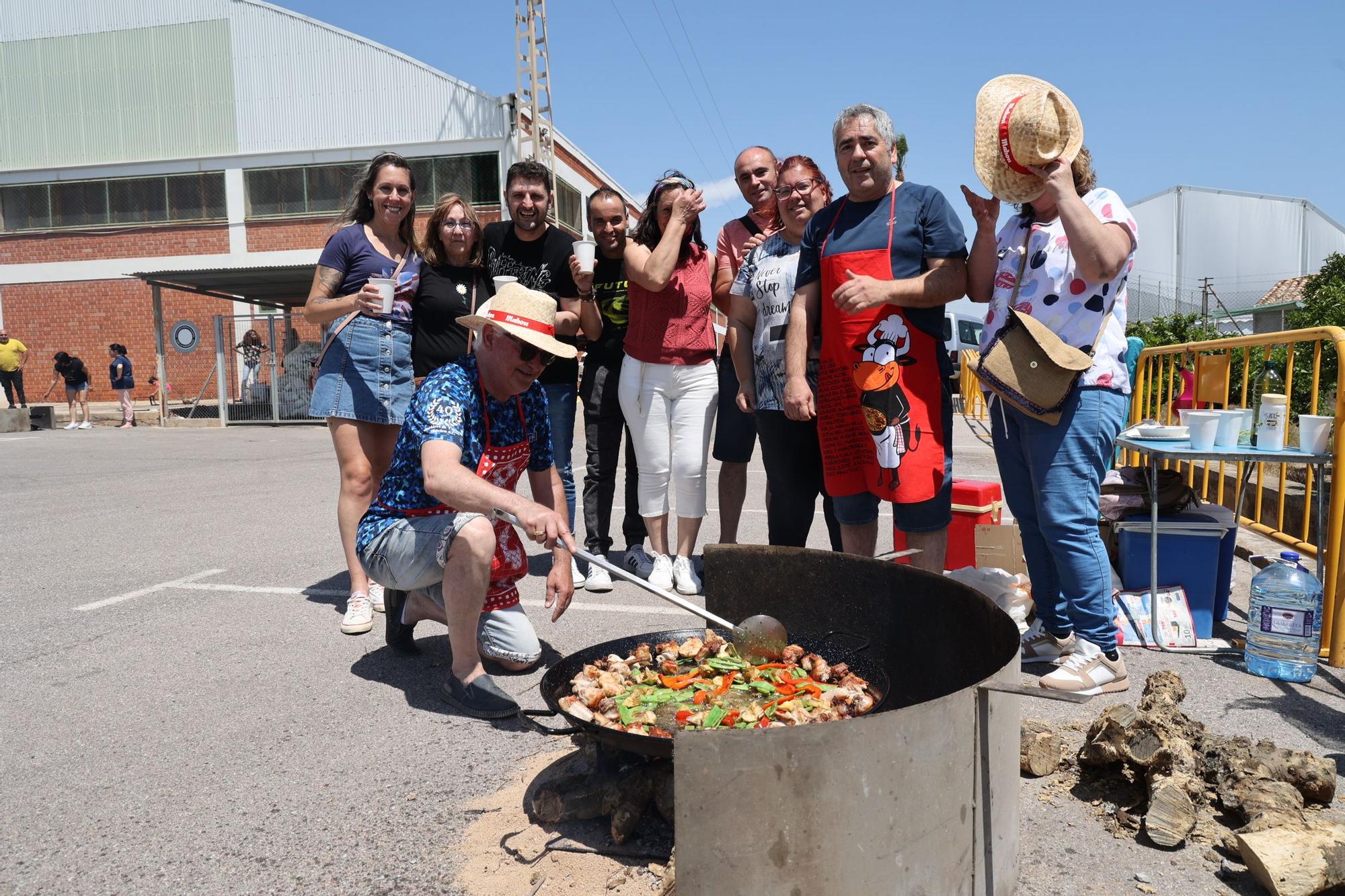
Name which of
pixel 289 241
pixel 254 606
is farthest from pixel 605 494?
pixel 289 241

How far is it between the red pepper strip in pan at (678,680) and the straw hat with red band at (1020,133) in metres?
2.10

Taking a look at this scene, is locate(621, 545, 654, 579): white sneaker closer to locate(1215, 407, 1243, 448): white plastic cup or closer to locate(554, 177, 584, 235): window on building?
locate(1215, 407, 1243, 448): white plastic cup

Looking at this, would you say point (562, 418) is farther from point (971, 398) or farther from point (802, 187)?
point (971, 398)

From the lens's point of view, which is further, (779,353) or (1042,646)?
(779,353)

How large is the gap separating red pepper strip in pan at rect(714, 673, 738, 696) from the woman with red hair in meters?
1.46

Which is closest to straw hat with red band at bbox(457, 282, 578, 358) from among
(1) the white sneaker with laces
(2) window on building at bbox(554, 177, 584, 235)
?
A: (1) the white sneaker with laces

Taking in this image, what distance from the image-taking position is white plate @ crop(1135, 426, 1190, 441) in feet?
13.4

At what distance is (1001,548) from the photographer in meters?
Answer: 4.54

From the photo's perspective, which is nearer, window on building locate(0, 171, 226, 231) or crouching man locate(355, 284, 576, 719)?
crouching man locate(355, 284, 576, 719)

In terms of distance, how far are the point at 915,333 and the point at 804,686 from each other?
5.15 ft

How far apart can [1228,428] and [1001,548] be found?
1.16m

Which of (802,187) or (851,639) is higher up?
(802,187)

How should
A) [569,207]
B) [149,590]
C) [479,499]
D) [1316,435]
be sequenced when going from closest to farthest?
[479,499]
[1316,435]
[149,590]
[569,207]

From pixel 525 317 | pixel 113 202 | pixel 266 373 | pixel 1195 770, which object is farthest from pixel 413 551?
pixel 113 202
